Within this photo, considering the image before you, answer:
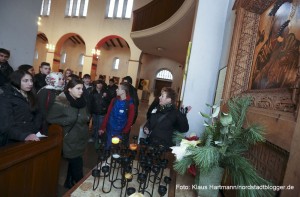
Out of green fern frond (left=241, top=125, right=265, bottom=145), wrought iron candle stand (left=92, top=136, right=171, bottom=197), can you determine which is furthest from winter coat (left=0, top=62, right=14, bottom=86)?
green fern frond (left=241, top=125, right=265, bottom=145)

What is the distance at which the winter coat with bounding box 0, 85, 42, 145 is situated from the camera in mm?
2305

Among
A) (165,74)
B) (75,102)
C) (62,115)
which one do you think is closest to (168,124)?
(75,102)

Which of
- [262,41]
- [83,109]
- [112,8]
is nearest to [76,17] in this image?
[112,8]

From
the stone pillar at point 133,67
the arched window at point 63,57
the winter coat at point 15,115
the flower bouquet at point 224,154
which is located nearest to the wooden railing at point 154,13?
the stone pillar at point 133,67

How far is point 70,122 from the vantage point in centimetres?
282

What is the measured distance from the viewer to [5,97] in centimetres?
236

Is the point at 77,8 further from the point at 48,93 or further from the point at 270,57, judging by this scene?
the point at 270,57

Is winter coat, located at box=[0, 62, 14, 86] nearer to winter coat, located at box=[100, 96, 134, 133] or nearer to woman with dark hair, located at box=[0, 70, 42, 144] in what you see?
woman with dark hair, located at box=[0, 70, 42, 144]

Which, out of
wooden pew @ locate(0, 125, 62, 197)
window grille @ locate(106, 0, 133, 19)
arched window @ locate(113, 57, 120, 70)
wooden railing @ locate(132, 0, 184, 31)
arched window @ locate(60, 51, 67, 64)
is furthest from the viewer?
arched window @ locate(60, 51, 67, 64)

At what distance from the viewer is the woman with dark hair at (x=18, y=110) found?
7.60 ft

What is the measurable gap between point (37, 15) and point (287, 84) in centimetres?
589

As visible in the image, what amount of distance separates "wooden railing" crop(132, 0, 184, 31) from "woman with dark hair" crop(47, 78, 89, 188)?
5.46m

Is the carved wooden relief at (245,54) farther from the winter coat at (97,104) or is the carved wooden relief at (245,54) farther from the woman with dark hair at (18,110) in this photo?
the winter coat at (97,104)

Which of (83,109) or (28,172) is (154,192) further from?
(83,109)
